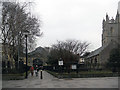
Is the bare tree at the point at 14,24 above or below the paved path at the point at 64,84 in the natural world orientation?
above

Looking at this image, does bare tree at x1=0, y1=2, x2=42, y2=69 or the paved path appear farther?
bare tree at x1=0, y1=2, x2=42, y2=69

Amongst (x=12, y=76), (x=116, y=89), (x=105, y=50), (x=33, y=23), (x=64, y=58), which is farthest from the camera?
(x=105, y=50)

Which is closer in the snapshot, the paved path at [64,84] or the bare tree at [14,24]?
the paved path at [64,84]

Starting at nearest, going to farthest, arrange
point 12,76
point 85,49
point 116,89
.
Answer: point 116,89 < point 12,76 < point 85,49

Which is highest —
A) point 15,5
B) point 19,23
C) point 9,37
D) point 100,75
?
point 15,5

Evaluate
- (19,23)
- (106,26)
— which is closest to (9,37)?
(19,23)

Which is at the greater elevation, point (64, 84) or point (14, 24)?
point (14, 24)

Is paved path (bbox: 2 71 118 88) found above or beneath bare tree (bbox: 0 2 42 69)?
beneath

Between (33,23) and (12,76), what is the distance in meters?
10.0

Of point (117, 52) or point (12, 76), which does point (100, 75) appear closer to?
point (12, 76)

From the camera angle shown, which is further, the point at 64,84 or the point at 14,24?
the point at 14,24

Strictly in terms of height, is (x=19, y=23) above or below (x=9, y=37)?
above

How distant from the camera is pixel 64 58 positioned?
39.1 m

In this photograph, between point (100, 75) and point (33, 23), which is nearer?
point (100, 75)
